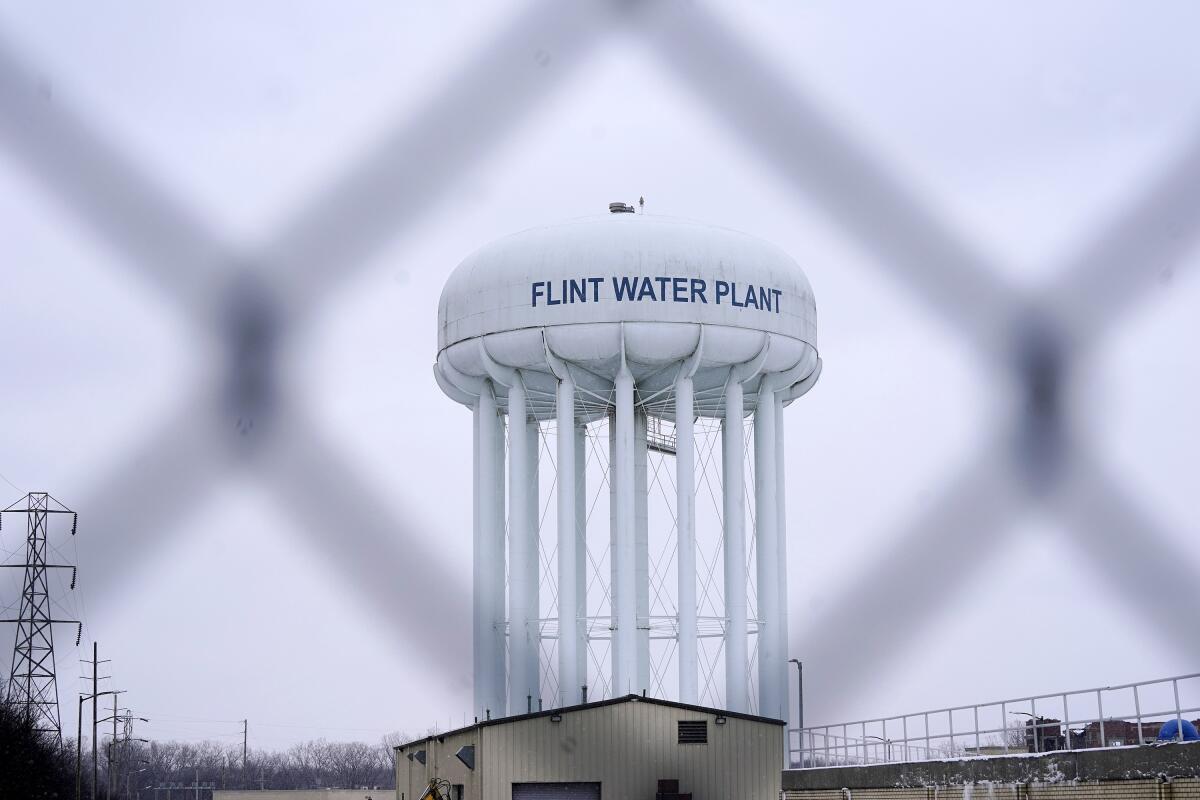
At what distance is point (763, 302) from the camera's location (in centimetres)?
3875

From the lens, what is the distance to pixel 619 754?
101 ft

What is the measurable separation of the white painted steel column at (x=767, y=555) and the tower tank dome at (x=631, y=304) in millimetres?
1137

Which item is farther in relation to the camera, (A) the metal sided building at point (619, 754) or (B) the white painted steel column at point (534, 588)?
(B) the white painted steel column at point (534, 588)

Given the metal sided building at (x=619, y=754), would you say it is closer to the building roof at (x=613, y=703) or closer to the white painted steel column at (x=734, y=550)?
the building roof at (x=613, y=703)

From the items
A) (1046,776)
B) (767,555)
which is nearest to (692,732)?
(767,555)

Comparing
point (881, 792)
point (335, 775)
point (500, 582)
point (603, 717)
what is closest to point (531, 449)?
point (500, 582)

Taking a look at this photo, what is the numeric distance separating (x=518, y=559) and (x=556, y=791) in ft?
29.3

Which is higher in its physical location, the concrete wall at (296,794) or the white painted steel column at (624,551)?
the white painted steel column at (624,551)

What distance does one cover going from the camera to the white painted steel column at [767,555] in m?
38.5

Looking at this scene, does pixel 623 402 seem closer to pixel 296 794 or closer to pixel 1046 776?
pixel 1046 776

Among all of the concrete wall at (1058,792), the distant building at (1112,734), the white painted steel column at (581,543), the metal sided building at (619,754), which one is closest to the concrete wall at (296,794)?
the white painted steel column at (581,543)

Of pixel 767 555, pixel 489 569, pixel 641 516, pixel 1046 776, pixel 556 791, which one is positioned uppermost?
pixel 641 516

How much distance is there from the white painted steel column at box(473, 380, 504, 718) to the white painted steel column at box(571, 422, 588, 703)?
1.91m

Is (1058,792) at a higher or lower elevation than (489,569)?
lower
